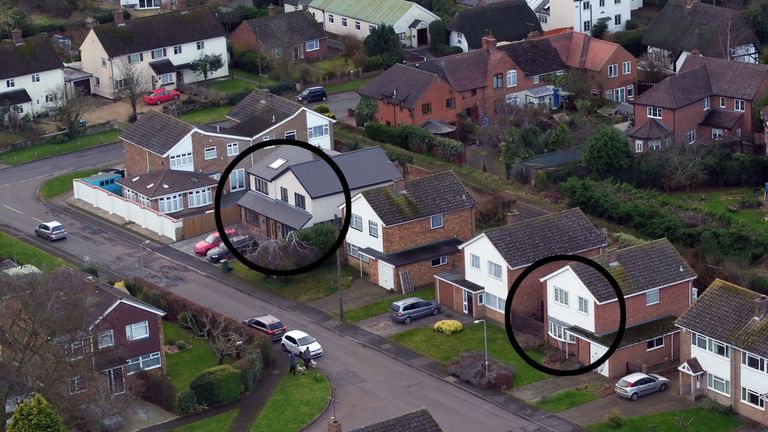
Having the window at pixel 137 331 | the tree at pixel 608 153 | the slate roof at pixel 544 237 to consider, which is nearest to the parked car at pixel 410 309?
the slate roof at pixel 544 237

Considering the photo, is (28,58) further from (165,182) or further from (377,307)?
(377,307)

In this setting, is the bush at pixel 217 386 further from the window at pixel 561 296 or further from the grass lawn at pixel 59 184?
the grass lawn at pixel 59 184

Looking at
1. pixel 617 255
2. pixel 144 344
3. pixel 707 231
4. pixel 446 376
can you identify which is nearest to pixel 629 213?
pixel 707 231

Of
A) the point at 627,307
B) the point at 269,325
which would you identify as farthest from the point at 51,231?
the point at 627,307

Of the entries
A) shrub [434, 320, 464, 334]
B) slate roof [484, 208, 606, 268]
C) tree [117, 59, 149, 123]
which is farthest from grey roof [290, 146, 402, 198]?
tree [117, 59, 149, 123]

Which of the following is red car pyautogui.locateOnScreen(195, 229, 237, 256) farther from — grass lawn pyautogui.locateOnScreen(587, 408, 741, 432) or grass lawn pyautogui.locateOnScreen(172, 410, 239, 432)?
grass lawn pyautogui.locateOnScreen(587, 408, 741, 432)

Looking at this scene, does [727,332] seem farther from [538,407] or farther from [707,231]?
[707,231]
